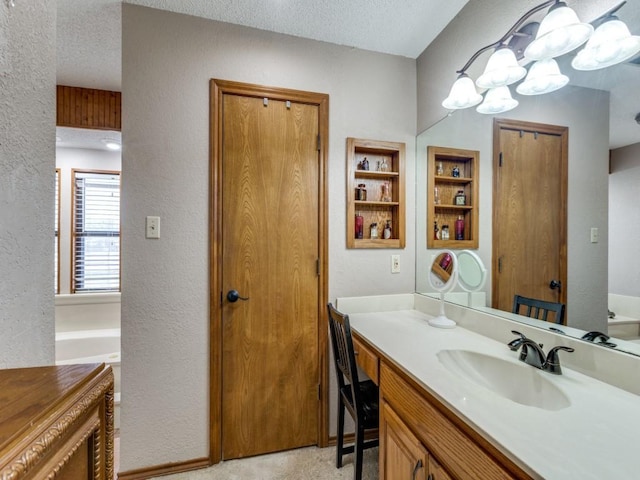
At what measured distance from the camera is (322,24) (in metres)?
1.73

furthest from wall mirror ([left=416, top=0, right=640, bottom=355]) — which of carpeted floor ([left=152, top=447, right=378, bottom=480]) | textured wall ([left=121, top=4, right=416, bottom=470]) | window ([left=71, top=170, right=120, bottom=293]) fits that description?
window ([left=71, top=170, right=120, bottom=293])

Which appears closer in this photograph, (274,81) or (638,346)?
(638,346)

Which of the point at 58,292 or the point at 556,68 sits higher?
the point at 556,68

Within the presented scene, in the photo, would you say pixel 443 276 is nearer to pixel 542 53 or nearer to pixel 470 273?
pixel 470 273

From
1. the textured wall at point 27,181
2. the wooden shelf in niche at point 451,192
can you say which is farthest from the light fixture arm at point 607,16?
the textured wall at point 27,181

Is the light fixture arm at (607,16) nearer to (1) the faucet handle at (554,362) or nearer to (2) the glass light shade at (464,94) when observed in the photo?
(2) the glass light shade at (464,94)

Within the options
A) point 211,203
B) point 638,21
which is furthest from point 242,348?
point 638,21

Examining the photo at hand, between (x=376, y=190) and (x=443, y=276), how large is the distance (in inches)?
27.9

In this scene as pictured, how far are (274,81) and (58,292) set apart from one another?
3.24 meters

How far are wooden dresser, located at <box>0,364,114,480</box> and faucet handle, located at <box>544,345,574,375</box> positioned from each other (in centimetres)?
125

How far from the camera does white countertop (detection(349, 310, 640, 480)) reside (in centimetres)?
60

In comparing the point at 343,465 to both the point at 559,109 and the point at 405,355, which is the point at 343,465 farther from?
the point at 559,109

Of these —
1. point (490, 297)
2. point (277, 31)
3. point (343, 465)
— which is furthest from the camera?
point (277, 31)

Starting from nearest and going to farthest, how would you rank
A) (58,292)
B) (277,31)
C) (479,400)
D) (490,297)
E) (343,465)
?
1. (479,400)
2. (490,297)
3. (343,465)
4. (277,31)
5. (58,292)
